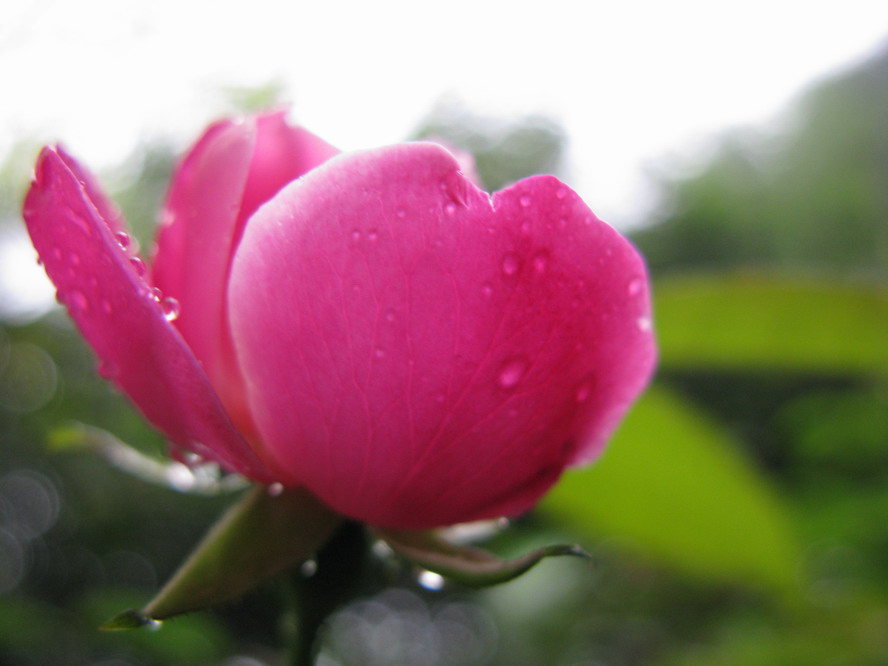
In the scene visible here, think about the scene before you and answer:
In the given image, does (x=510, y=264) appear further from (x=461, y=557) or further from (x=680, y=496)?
(x=680, y=496)

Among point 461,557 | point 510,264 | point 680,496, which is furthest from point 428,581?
point 680,496

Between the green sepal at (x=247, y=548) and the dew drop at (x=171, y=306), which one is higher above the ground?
the dew drop at (x=171, y=306)

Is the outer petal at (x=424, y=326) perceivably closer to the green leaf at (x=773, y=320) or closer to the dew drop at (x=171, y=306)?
the dew drop at (x=171, y=306)

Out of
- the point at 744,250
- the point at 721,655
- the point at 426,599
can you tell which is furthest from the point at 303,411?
the point at 744,250

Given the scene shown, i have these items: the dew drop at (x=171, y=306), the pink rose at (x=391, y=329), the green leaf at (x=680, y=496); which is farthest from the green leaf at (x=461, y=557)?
the green leaf at (x=680, y=496)

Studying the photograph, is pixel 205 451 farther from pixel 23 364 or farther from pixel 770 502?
pixel 23 364

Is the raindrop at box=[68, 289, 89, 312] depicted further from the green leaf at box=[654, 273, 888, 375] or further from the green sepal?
the green leaf at box=[654, 273, 888, 375]
